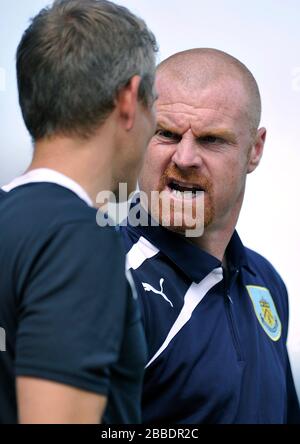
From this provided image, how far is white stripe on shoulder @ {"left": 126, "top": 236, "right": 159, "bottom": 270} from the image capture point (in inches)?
79.6

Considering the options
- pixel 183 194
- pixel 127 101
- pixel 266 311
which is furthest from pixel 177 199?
pixel 127 101

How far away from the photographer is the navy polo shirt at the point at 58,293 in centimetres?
112

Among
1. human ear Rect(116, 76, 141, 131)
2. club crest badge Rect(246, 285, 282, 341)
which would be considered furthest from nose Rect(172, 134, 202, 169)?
human ear Rect(116, 76, 141, 131)

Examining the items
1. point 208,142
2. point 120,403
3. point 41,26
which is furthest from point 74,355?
point 208,142

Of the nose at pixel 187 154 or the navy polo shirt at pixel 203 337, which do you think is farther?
the nose at pixel 187 154

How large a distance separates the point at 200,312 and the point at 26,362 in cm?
90

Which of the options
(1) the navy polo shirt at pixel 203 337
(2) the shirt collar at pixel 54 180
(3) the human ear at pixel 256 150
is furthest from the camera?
(3) the human ear at pixel 256 150

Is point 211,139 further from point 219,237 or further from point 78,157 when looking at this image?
point 78,157

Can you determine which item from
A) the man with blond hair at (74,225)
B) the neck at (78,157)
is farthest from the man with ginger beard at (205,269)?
the neck at (78,157)

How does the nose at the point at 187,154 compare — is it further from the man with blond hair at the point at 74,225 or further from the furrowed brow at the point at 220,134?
the man with blond hair at the point at 74,225

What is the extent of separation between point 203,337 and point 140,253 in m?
0.26

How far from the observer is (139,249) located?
207 centimetres

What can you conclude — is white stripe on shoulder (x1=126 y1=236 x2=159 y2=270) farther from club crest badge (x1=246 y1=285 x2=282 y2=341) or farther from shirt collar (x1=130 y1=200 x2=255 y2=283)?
club crest badge (x1=246 y1=285 x2=282 y2=341)

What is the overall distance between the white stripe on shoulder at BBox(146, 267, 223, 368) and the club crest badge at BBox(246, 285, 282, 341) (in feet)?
0.50
